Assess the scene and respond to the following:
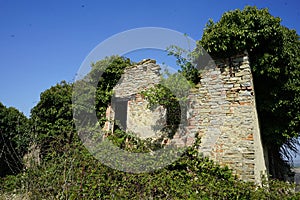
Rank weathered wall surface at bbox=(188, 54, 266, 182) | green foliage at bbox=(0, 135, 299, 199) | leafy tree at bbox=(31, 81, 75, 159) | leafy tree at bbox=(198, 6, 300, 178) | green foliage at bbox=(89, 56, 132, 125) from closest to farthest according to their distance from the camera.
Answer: green foliage at bbox=(0, 135, 299, 199) → weathered wall surface at bbox=(188, 54, 266, 182) → leafy tree at bbox=(198, 6, 300, 178) → green foliage at bbox=(89, 56, 132, 125) → leafy tree at bbox=(31, 81, 75, 159)

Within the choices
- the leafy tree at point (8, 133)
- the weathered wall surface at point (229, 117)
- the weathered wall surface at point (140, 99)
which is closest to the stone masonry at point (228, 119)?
the weathered wall surface at point (229, 117)

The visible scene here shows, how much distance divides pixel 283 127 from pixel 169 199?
3.53 m

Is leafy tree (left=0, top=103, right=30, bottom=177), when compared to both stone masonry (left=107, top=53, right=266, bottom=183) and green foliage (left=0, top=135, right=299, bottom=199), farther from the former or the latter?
stone masonry (left=107, top=53, right=266, bottom=183)

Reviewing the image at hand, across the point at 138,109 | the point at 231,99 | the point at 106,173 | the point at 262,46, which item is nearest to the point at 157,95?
the point at 138,109

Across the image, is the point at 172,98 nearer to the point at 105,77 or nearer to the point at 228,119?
the point at 228,119

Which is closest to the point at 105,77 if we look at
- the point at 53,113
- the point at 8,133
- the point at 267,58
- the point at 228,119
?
the point at 53,113

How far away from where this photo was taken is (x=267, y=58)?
17.7 ft

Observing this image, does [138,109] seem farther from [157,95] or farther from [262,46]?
[262,46]

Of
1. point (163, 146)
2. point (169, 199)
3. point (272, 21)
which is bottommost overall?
point (169, 199)

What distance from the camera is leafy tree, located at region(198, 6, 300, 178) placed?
529 centimetres

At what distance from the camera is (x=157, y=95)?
20.8 feet

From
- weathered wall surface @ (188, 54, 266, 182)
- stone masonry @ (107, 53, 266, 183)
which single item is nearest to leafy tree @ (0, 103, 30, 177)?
stone masonry @ (107, 53, 266, 183)

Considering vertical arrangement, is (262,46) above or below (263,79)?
above

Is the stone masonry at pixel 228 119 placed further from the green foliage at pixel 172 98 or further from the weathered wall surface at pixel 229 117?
the green foliage at pixel 172 98
